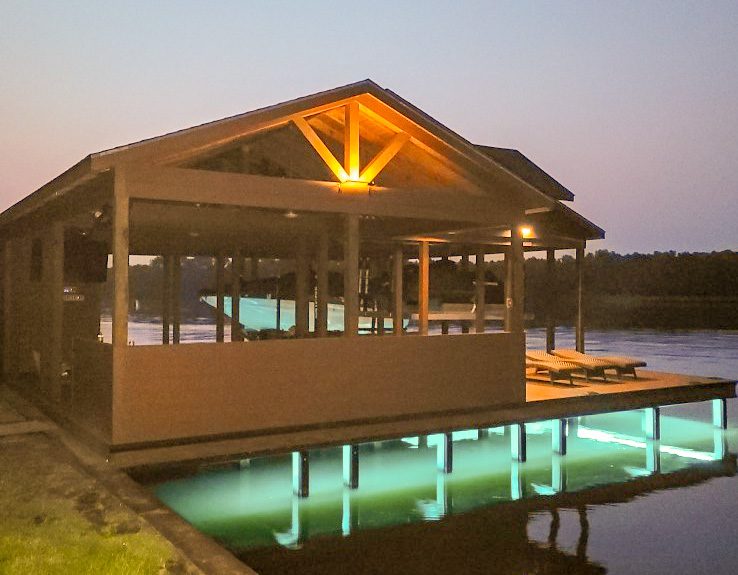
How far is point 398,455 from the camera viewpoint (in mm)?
13188

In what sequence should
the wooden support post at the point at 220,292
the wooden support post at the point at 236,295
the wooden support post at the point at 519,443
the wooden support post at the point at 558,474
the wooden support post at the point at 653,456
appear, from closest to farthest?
the wooden support post at the point at 558,474 → the wooden support post at the point at 519,443 → the wooden support post at the point at 653,456 → the wooden support post at the point at 236,295 → the wooden support post at the point at 220,292

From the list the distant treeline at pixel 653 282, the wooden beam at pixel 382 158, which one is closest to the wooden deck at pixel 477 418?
the wooden beam at pixel 382 158

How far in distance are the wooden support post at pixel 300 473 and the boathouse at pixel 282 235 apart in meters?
0.86

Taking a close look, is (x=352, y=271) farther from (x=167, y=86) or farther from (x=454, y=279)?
(x=167, y=86)

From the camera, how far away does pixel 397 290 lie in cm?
1684

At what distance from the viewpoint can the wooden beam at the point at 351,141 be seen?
948cm

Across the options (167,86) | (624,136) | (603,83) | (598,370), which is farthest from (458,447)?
(624,136)

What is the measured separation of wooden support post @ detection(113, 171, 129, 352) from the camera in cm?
779

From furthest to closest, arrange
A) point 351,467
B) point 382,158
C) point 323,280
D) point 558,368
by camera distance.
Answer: point 558,368 → point 323,280 → point 351,467 → point 382,158

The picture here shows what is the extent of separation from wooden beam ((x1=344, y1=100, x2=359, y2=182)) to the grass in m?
4.76

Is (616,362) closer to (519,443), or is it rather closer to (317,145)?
(519,443)

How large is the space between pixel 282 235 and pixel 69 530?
26.1 ft

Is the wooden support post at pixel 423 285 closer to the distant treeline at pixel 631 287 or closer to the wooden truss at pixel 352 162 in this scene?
the wooden truss at pixel 352 162

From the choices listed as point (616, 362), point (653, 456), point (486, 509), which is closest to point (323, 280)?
point (486, 509)
